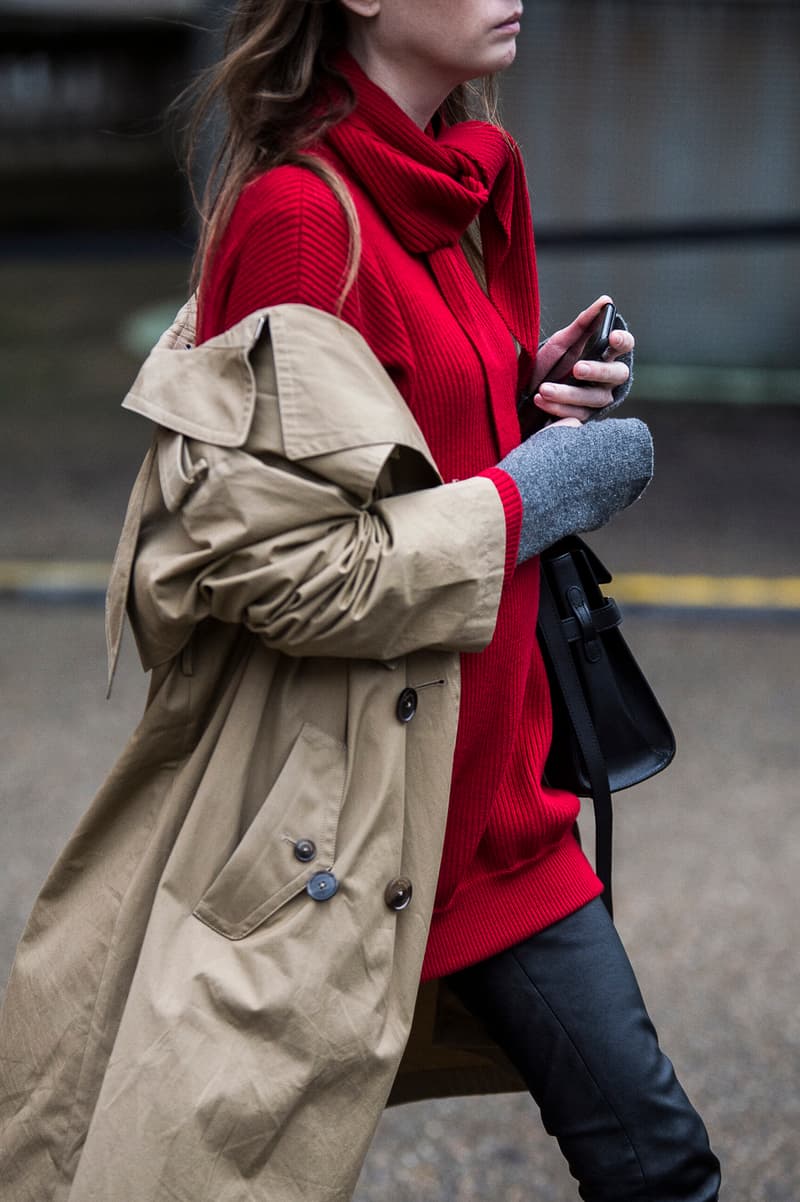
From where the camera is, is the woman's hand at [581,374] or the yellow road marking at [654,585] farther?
the yellow road marking at [654,585]

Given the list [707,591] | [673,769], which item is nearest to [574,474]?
[673,769]

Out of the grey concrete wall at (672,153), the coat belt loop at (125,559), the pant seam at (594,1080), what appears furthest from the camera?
the grey concrete wall at (672,153)

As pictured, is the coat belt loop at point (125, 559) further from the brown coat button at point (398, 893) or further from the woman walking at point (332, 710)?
the brown coat button at point (398, 893)

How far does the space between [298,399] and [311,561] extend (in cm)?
16

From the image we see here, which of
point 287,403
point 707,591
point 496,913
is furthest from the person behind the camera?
point 707,591

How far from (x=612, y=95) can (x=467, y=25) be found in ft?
23.8

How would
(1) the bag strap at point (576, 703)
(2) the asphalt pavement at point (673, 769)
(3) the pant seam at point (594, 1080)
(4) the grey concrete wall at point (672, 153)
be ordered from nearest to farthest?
(3) the pant seam at point (594, 1080) → (1) the bag strap at point (576, 703) → (2) the asphalt pavement at point (673, 769) → (4) the grey concrete wall at point (672, 153)

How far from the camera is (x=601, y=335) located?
2.00 m

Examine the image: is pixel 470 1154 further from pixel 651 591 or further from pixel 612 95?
pixel 612 95

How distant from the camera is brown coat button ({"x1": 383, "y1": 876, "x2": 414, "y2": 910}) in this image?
1732mm

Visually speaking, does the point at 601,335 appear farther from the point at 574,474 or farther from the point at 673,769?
the point at 673,769

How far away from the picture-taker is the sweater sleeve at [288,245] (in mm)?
1640

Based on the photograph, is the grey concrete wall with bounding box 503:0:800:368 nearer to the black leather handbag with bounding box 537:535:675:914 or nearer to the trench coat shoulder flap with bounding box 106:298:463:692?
the black leather handbag with bounding box 537:535:675:914

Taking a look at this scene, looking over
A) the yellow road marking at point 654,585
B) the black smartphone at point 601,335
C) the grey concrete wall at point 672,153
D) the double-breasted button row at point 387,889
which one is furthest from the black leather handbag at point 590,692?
the grey concrete wall at point 672,153
